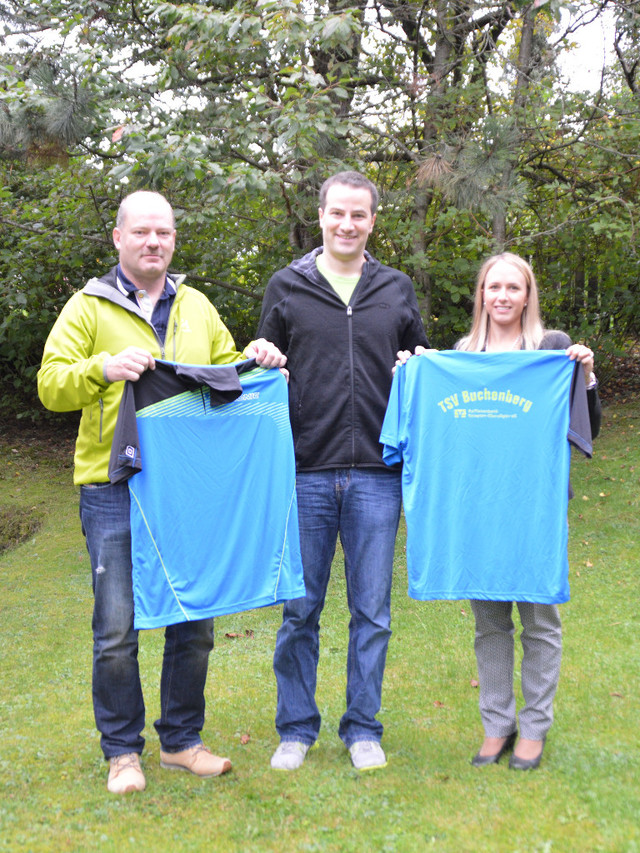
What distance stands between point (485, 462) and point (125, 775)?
6.08 ft

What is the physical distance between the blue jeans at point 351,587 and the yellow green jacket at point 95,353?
782mm

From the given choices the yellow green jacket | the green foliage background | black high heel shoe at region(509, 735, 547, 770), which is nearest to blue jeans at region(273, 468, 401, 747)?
black high heel shoe at region(509, 735, 547, 770)

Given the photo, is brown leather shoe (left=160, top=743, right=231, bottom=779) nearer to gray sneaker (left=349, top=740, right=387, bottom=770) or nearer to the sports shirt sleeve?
gray sneaker (left=349, top=740, right=387, bottom=770)

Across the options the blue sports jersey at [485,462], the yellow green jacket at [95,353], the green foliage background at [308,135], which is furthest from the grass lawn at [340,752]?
the green foliage background at [308,135]

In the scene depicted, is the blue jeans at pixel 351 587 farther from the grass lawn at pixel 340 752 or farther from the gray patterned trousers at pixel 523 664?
the gray patterned trousers at pixel 523 664

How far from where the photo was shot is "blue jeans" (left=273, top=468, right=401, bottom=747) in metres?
3.46

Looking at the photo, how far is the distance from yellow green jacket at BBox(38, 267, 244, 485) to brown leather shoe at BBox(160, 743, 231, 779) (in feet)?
3.90

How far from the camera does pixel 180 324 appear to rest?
341cm

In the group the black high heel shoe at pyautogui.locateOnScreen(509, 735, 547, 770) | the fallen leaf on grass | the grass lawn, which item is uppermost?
the black high heel shoe at pyautogui.locateOnScreen(509, 735, 547, 770)

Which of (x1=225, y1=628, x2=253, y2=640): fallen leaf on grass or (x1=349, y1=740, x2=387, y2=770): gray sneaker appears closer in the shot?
(x1=349, y1=740, x2=387, y2=770): gray sneaker

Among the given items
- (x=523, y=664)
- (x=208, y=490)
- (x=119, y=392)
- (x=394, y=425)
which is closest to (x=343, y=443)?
(x=394, y=425)

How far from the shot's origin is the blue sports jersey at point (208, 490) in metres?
3.23

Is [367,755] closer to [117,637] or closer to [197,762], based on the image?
[197,762]

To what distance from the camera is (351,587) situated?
3.55m
